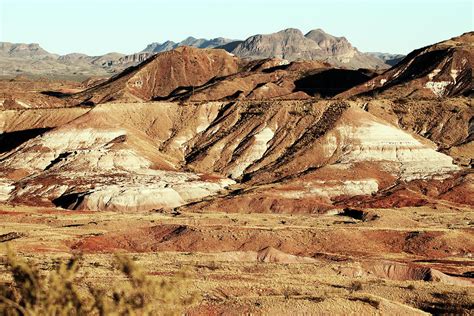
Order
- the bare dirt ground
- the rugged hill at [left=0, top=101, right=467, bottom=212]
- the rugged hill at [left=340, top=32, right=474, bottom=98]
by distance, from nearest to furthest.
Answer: the bare dirt ground, the rugged hill at [left=0, top=101, right=467, bottom=212], the rugged hill at [left=340, top=32, right=474, bottom=98]

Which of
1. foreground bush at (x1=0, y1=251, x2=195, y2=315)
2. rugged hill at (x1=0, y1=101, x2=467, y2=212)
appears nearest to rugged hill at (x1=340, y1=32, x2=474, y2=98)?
rugged hill at (x1=0, y1=101, x2=467, y2=212)

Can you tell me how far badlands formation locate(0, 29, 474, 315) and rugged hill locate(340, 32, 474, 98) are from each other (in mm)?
495

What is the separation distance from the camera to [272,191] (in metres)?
92.1

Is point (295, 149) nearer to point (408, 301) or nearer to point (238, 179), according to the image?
point (238, 179)

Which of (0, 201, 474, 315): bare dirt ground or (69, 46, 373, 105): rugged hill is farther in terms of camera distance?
(69, 46, 373, 105): rugged hill

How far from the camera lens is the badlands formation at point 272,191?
36.9 meters

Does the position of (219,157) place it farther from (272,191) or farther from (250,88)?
(250,88)

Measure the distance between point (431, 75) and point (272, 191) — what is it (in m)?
73.7

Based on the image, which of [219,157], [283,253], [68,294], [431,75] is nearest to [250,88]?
[431,75]

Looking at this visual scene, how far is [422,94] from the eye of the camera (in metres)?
142

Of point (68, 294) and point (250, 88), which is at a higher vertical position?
point (250, 88)

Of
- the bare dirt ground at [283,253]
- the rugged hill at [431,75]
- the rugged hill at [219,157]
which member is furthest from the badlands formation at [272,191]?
the rugged hill at [431,75]

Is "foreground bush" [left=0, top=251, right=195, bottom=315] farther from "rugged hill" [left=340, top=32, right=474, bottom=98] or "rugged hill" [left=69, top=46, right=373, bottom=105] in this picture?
"rugged hill" [left=69, top=46, right=373, bottom=105]

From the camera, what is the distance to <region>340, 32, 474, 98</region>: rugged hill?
145 metres
